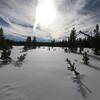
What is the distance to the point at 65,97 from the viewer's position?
11.9 feet

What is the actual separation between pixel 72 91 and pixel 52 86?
2.67ft

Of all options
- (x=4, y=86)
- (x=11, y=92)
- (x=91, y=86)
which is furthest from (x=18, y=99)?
(x=91, y=86)

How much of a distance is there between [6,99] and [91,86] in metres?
3.23

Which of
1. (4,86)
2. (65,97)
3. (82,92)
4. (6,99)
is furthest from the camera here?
(4,86)

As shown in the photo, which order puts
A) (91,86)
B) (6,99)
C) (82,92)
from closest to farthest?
1. (6,99)
2. (82,92)
3. (91,86)

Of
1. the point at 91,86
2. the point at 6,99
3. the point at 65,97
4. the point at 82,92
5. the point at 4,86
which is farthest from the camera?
the point at 91,86

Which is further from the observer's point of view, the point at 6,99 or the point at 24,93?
the point at 24,93

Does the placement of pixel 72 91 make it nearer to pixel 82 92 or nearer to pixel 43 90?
pixel 82 92

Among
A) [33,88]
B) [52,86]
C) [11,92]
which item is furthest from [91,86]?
[11,92]

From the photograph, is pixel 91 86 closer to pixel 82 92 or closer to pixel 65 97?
pixel 82 92

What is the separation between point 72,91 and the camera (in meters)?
4.06

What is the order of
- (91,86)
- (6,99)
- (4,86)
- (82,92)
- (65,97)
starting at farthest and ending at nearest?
(91,86) < (4,86) < (82,92) < (65,97) < (6,99)

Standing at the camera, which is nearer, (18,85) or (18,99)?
(18,99)

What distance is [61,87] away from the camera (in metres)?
4.37
